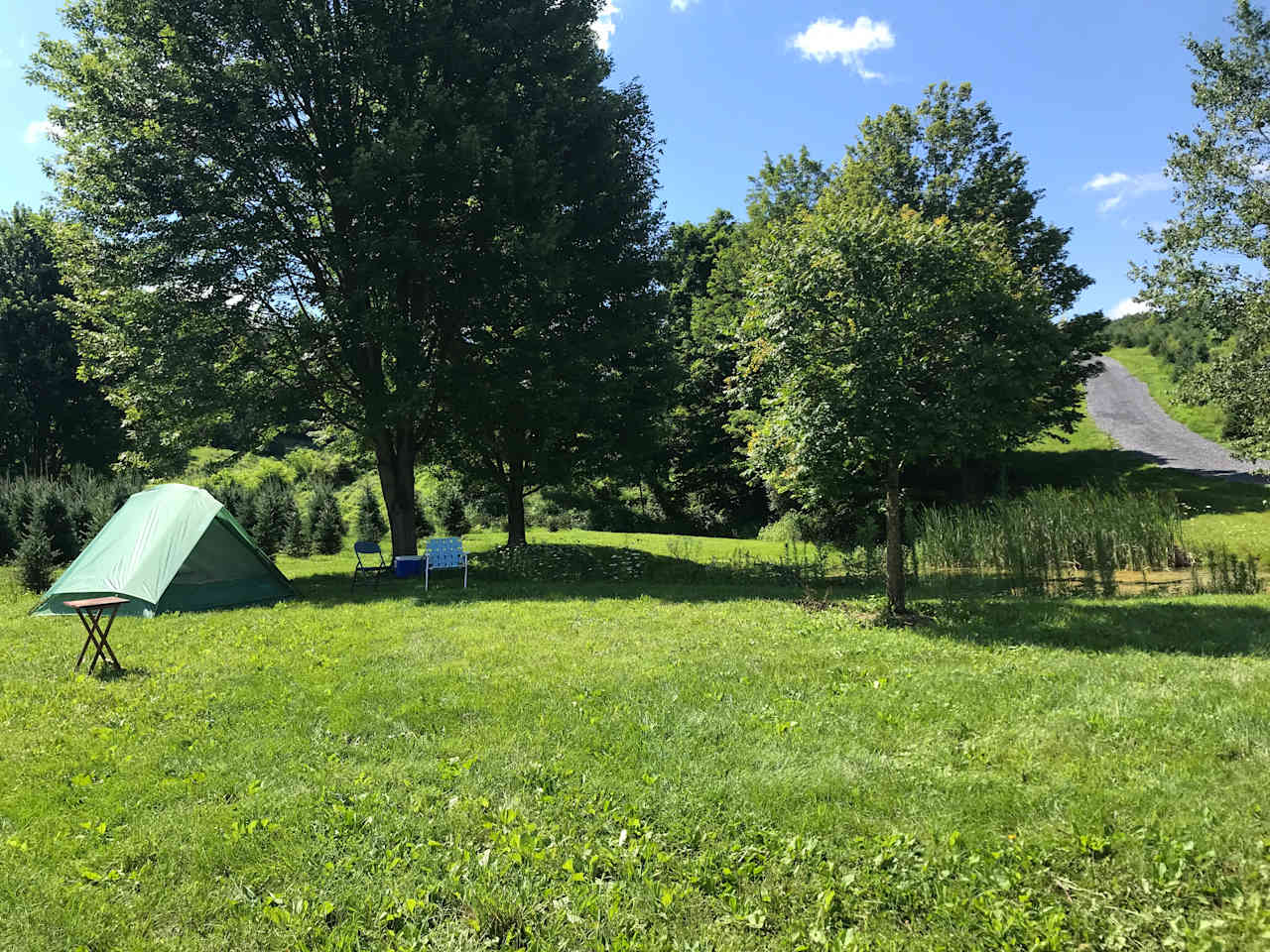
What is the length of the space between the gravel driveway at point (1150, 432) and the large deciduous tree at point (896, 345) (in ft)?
56.4

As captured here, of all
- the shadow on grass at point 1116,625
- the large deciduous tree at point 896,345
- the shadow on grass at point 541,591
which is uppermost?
the large deciduous tree at point 896,345

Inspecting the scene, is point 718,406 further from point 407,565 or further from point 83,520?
point 83,520

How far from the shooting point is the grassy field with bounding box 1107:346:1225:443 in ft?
98.8

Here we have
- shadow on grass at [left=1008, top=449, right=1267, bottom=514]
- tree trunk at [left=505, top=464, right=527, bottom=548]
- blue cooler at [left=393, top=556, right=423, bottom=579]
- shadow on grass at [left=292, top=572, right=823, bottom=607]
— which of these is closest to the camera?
shadow on grass at [left=292, top=572, right=823, bottom=607]

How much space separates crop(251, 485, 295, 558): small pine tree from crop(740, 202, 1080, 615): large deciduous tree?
14847 millimetres

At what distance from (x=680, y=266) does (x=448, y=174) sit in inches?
234

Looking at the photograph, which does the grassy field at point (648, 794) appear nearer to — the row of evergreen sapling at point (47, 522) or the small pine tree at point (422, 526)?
the row of evergreen sapling at point (47, 522)

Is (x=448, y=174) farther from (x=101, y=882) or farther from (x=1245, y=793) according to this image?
(x=1245, y=793)

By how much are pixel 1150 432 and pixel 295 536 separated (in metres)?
35.3

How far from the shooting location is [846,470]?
8383 millimetres

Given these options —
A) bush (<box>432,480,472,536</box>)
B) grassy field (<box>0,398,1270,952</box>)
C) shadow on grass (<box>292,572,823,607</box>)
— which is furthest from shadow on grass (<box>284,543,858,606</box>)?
bush (<box>432,480,472,536</box>)

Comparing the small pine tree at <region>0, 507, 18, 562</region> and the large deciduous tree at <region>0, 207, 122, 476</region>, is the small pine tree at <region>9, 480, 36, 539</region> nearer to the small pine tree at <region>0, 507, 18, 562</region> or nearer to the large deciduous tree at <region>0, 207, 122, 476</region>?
the small pine tree at <region>0, 507, 18, 562</region>

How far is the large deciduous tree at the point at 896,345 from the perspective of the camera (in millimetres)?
7773

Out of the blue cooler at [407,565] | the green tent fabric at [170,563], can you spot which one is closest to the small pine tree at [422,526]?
the blue cooler at [407,565]
